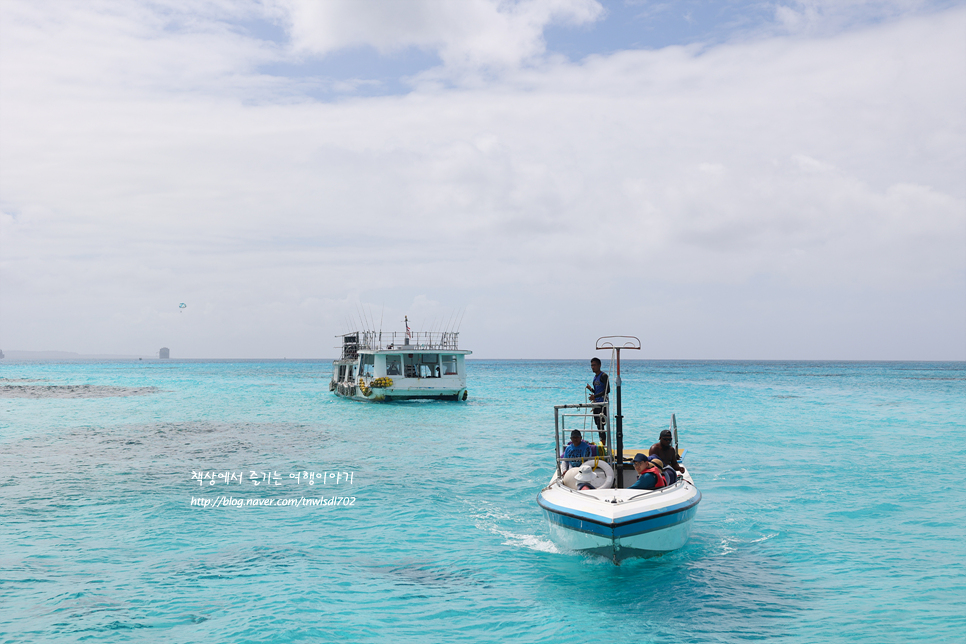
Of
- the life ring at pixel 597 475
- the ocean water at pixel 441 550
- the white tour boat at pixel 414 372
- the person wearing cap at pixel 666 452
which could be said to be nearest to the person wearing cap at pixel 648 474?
the person wearing cap at pixel 666 452

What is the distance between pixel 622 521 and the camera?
31.1 ft

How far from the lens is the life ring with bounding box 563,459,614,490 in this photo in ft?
37.8

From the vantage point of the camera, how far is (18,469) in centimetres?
1969

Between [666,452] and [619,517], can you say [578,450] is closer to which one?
[666,452]

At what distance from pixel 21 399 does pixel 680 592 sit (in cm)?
5521

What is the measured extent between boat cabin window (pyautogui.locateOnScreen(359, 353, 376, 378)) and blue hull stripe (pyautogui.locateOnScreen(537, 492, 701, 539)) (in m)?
34.9

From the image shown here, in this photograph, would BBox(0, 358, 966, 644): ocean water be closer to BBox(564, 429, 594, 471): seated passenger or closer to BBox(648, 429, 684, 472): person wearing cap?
BBox(648, 429, 684, 472): person wearing cap

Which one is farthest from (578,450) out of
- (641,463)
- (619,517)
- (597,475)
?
(619,517)

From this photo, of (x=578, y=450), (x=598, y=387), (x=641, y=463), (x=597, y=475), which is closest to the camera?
(x=641, y=463)

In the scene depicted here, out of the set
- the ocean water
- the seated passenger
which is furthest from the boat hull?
the seated passenger

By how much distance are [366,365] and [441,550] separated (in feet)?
116

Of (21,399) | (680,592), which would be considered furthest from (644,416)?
(21,399)

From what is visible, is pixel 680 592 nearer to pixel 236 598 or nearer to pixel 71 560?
pixel 236 598

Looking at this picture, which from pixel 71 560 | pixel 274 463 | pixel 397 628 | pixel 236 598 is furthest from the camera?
pixel 274 463
